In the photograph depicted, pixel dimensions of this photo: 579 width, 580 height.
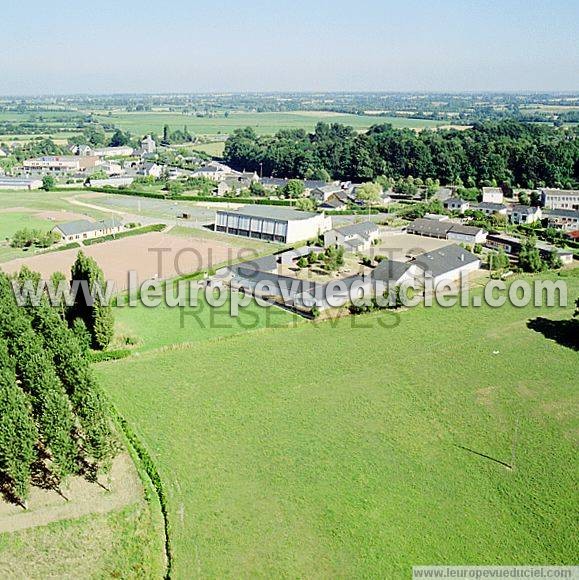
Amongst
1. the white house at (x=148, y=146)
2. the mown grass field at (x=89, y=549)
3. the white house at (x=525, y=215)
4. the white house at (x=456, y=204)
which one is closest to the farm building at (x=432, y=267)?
the white house at (x=525, y=215)

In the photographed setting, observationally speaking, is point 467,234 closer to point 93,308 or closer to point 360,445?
point 360,445

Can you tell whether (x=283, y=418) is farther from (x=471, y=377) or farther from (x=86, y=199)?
(x=86, y=199)

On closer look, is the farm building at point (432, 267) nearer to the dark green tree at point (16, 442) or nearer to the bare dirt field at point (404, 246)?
the bare dirt field at point (404, 246)

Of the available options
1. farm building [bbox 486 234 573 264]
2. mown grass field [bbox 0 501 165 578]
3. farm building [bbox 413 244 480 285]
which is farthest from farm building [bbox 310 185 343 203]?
mown grass field [bbox 0 501 165 578]

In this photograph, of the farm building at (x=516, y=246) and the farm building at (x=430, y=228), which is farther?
the farm building at (x=430, y=228)

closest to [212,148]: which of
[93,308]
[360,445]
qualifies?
[93,308]

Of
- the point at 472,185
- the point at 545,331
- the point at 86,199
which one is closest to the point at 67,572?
the point at 545,331

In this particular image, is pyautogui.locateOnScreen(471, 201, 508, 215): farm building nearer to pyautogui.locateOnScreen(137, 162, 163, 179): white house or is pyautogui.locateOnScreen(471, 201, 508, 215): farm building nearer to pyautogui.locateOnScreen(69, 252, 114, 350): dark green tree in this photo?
pyautogui.locateOnScreen(69, 252, 114, 350): dark green tree
